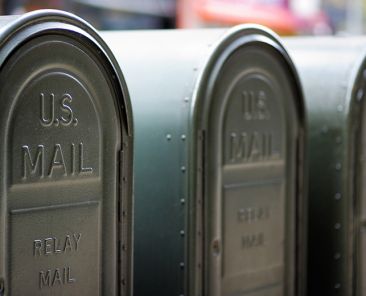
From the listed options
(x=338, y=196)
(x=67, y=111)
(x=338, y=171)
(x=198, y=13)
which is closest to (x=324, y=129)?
(x=338, y=171)

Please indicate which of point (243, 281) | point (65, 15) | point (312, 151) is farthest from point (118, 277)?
point (312, 151)

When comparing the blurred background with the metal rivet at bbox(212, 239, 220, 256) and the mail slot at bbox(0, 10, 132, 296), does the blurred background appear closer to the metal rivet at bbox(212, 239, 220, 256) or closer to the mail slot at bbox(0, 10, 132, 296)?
the metal rivet at bbox(212, 239, 220, 256)

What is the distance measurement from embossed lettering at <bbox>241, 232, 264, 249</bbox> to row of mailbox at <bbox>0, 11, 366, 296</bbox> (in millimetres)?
11

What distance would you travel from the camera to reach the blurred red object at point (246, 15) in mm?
10703

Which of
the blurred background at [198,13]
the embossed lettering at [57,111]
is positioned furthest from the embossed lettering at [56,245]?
the blurred background at [198,13]

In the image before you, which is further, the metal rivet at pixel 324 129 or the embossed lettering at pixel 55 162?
the metal rivet at pixel 324 129

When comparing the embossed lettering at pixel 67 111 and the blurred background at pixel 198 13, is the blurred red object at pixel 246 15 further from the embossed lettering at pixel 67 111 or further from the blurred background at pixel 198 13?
the embossed lettering at pixel 67 111

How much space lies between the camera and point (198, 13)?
10.7 meters

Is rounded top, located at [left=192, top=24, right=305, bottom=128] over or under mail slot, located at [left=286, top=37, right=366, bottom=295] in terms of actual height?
over

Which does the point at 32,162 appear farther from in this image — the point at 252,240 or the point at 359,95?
the point at 359,95

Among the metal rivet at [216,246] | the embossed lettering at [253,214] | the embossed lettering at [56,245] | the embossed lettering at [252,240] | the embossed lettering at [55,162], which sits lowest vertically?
the embossed lettering at [252,240]

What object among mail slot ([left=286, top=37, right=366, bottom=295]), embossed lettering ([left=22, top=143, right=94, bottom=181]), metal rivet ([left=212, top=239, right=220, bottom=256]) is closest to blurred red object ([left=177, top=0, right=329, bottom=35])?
mail slot ([left=286, top=37, right=366, bottom=295])

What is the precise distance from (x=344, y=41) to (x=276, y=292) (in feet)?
4.57

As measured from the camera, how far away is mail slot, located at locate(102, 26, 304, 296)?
11.1 ft
